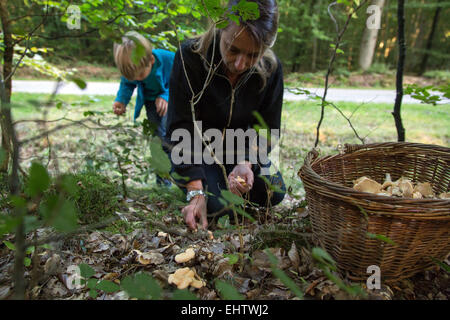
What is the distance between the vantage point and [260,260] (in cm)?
120

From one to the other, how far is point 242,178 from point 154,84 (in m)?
1.53

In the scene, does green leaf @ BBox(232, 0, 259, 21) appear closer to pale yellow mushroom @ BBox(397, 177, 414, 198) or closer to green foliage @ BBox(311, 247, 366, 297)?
green foliage @ BBox(311, 247, 366, 297)

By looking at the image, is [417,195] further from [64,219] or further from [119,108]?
[119,108]

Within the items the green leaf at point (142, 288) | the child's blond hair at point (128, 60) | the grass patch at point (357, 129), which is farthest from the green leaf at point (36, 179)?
the grass patch at point (357, 129)

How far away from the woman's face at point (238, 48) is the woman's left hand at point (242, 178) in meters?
0.65

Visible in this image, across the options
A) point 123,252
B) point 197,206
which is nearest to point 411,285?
point 197,206

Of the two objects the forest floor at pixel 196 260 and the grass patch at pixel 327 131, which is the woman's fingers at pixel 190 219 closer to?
the forest floor at pixel 196 260

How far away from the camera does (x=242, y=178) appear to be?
1.80m

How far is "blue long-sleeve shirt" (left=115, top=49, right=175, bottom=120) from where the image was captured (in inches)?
107

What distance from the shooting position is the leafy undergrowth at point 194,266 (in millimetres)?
1005

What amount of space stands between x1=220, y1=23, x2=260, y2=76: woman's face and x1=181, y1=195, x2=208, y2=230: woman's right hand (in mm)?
844

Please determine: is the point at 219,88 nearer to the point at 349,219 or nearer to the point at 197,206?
the point at 197,206

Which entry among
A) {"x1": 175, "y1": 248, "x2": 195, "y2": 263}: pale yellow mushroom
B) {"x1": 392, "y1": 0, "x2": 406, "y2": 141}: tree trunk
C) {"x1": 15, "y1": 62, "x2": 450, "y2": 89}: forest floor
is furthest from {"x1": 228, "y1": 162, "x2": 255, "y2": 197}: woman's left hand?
{"x1": 15, "y1": 62, "x2": 450, "y2": 89}: forest floor
